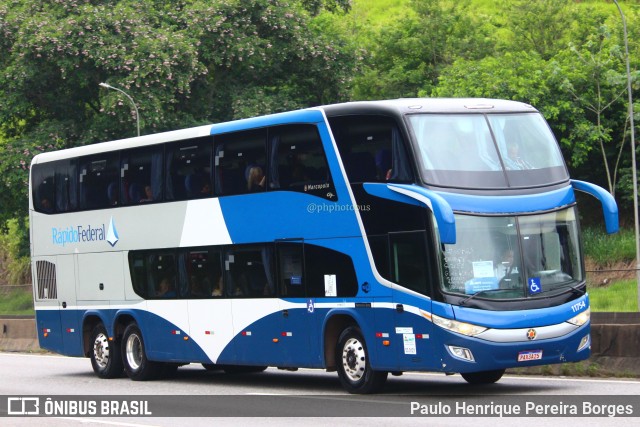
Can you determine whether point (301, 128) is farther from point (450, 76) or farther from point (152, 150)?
point (450, 76)

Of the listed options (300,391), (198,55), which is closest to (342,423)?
(300,391)

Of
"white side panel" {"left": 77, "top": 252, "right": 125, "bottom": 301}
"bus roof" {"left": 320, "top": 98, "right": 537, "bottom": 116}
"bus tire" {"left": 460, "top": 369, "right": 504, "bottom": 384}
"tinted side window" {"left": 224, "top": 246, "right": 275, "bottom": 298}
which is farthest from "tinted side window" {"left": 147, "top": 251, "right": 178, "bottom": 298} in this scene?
"bus tire" {"left": 460, "top": 369, "right": 504, "bottom": 384}

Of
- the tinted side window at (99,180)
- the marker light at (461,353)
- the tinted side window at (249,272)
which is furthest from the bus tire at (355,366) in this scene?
the tinted side window at (99,180)

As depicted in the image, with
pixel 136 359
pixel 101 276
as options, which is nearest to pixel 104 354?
pixel 136 359

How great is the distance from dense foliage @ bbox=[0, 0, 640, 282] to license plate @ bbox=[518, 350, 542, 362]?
27803 millimetres

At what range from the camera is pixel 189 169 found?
20.8m

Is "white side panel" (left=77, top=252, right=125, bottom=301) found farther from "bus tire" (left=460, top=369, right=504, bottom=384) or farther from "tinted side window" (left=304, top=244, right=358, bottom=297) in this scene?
"bus tire" (left=460, top=369, right=504, bottom=384)

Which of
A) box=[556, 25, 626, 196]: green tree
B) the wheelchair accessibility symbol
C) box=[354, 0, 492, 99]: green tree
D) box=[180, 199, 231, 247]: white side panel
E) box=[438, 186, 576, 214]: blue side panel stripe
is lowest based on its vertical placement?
the wheelchair accessibility symbol

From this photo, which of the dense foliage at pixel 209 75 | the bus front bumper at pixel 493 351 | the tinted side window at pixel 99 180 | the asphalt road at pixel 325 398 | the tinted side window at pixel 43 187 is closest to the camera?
the asphalt road at pixel 325 398

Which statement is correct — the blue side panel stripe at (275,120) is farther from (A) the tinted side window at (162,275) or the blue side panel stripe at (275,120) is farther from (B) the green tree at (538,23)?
(B) the green tree at (538,23)

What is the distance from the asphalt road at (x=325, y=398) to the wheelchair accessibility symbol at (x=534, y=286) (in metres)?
1.37

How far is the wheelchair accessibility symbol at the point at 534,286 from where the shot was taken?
15961mm

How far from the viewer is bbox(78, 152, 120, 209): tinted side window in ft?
75.1

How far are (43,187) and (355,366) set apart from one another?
10334 millimetres
